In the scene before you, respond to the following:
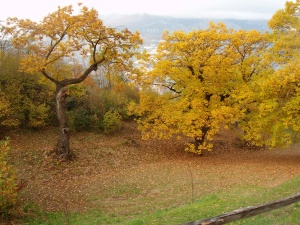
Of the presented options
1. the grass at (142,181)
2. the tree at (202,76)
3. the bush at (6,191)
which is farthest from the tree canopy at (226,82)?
the bush at (6,191)

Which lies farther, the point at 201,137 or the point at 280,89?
the point at 201,137

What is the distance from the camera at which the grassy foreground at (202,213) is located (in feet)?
30.4

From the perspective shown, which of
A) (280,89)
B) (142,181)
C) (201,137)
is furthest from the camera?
(201,137)

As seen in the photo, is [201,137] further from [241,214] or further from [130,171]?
[241,214]

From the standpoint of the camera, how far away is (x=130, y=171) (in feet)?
71.3

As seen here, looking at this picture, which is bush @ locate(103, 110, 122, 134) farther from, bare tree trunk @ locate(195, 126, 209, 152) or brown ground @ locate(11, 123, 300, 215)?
bare tree trunk @ locate(195, 126, 209, 152)

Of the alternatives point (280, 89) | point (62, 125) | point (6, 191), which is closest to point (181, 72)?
point (280, 89)

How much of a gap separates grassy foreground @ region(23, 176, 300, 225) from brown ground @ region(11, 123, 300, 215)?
93cm

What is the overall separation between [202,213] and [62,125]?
43.8 ft

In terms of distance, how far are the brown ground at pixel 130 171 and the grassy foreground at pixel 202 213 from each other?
93 cm

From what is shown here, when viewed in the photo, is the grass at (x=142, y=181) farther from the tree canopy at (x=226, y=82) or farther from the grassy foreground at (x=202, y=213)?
the tree canopy at (x=226, y=82)

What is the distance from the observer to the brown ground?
52.4 feet

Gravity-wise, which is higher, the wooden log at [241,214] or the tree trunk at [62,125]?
the wooden log at [241,214]

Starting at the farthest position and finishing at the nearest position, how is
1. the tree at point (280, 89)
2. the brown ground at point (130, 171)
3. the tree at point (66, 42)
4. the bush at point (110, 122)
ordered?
1. the bush at point (110, 122)
2. the tree at point (280, 89)
3. the tree at point (66, 42)
4. the brown ground at point (130, 171)
